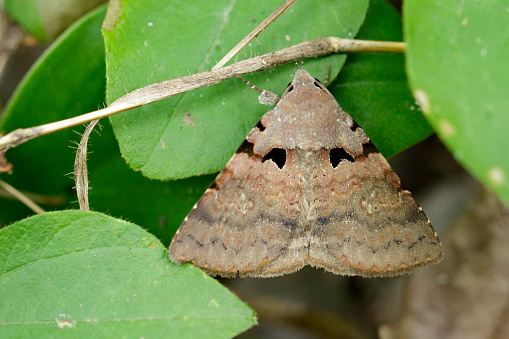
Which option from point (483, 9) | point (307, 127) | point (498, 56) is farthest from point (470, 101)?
point (307, 127)

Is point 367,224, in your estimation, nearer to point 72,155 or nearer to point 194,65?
point 194,65

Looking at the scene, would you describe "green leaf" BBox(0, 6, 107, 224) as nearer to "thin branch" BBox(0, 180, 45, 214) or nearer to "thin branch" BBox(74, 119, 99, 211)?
"thin branch" BBox(0, 180, 45, 214)

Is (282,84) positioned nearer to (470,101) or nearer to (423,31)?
(423,31)

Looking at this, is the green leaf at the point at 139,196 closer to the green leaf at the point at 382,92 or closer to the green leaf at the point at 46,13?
the green leaf at the point at 46,13

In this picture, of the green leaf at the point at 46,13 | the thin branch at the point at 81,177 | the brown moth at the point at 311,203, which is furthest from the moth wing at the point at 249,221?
the green leaf at the point at 46,13

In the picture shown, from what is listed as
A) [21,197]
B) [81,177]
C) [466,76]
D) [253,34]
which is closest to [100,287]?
[81,177]

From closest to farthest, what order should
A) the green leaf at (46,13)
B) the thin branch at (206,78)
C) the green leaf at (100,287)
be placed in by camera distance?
the green leaf at (100,287), the thin branch at (206,78), the green leaf at (46,13)
